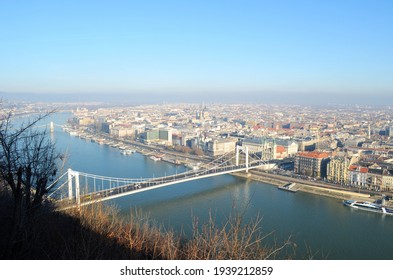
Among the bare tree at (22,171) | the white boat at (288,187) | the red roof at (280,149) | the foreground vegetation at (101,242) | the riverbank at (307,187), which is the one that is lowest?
the riverbank at (307,187)

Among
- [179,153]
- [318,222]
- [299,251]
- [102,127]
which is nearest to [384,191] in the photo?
[318,222]

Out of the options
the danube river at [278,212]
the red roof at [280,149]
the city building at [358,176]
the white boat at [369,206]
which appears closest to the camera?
the danube river at [278,212]

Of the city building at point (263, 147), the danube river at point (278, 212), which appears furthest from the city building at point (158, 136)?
the danube river at point (278, 212)

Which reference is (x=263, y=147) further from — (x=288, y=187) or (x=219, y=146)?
(x=288, y=187)

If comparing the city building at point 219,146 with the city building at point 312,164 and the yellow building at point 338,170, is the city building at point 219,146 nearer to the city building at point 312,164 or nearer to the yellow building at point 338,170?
the city building at point 312,164

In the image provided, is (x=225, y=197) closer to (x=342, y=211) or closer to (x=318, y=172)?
(x=342, y=211)
